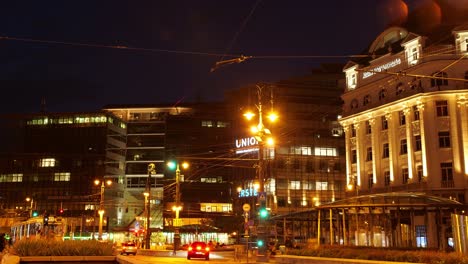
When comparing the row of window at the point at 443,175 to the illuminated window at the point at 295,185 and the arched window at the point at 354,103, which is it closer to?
the arched window at the point at 354,103

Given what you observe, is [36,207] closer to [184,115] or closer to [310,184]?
[184,115]

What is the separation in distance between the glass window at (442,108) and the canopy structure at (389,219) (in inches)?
419

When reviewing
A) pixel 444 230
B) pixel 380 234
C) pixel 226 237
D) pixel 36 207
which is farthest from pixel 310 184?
pixel 36 207

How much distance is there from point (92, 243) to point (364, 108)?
4369 cm

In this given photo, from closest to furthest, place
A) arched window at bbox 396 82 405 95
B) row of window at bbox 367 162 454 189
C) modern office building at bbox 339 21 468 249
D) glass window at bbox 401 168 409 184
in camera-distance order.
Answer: row of window at bbox 367 162 454 189 < modern office building at bbox 339 21 468 249 < glass window at bbox 401 168 409 184 < arched window at bbox 396 82 405 95

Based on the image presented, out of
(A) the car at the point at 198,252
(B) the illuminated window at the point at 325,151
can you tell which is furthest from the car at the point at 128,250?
(B) the illuminated window at the point at 325,151

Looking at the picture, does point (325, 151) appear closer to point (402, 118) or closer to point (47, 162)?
point (402, 118)

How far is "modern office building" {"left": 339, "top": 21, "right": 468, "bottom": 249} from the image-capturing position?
5309 cm

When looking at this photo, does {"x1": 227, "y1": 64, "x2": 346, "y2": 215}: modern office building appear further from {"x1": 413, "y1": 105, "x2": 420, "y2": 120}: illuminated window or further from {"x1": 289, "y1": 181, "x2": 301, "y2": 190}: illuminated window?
{"x1": 413, "y1": 105, "x2": 420, "y2": 120}: illuminated window

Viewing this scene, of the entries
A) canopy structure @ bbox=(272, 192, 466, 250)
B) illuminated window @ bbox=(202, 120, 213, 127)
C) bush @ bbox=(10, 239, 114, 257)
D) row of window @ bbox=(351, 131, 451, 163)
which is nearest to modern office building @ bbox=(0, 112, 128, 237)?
illuminated window @ bbox=(202, 120, 213, 127)

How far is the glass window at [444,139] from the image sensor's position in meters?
54.9

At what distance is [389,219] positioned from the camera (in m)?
49.8

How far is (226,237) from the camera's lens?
302 ft

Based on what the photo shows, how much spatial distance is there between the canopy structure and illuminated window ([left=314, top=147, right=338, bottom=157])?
58.6 feet
